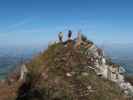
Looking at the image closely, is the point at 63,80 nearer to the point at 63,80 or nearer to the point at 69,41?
the point at 63,80

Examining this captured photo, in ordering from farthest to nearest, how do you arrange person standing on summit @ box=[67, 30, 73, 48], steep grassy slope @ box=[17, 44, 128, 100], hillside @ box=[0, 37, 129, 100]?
person standing on summit @ box=[67, 30, 73, 48], hillside @ box=[0, 37, 129, 100], steep grassy slope @ box=[17, 44, 128, 100]

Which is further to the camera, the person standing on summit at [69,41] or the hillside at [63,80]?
the person standing on summit at [69,41]

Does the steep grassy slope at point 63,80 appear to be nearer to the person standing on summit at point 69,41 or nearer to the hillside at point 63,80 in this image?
the hillside at point 63,80

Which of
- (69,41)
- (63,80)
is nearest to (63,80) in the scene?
(63,80)

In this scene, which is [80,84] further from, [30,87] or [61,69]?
[30,87]

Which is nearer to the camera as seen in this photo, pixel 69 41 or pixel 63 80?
pixel 63 80

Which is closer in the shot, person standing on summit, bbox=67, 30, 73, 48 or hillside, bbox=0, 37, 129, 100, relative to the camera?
hillside, bbox=0, 37, 129, 100

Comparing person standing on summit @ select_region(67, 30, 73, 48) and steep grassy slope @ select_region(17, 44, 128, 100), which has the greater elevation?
person standing on summit @ select_region(67, 30, 73, 48)

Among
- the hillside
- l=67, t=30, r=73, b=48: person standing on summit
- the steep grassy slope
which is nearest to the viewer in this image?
the steep grassy slope

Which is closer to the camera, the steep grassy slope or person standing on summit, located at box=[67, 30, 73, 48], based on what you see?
the steep grassy slope

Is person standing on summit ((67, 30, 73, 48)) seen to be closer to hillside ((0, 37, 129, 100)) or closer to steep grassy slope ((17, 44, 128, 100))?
hillside ((0, 37, 129, 100))

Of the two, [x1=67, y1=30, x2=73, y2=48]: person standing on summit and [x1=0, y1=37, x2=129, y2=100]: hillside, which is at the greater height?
[x1=67, y1=30, x2=73, y2=48]: person standing on summit

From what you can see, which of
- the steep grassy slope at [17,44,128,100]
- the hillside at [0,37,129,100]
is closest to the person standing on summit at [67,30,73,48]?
the hillside at [0,37,129,100]

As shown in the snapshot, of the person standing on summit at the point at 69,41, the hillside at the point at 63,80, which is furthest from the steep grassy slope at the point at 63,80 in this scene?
the person standing on summit at the point at 69,41
